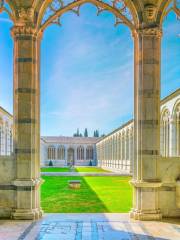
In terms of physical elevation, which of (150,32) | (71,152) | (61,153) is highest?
(150,32)

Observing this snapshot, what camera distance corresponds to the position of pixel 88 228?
21.9 ft

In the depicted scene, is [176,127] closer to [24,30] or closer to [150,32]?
[150,32]

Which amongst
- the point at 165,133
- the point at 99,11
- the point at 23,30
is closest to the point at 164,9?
the point at 99,11

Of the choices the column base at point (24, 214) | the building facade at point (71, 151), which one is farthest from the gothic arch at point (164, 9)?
the building facade at point (71, 151)

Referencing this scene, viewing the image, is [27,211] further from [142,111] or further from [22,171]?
[142,111]

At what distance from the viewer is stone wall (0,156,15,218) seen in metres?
7.66

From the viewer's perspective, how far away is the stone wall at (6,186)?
766 centimetres

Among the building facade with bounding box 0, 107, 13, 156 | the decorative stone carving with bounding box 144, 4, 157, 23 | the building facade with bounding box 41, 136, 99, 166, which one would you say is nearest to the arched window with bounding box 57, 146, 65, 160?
the building facade with bounding box 41, 136, 99, 166

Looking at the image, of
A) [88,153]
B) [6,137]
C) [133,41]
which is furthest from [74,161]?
[133,41]

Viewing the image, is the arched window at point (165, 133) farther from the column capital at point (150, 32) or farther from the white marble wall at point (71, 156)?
the white marble wall at point (71, 156)

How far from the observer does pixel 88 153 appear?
237ft

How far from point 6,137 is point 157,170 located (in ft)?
86.3

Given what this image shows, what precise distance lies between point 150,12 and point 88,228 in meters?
5.20

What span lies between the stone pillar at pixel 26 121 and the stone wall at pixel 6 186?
14 centimetres
